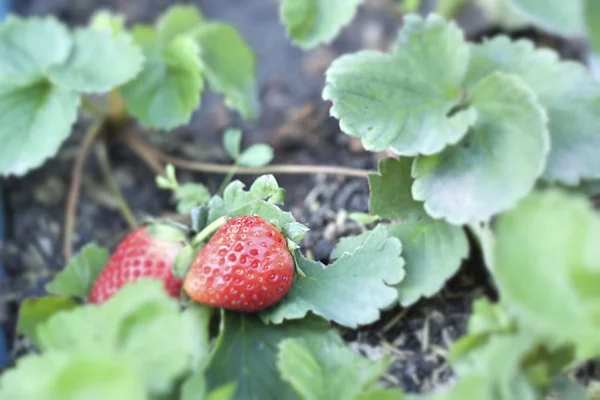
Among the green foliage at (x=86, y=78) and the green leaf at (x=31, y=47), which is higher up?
the green leaf at (x=31, y=47)

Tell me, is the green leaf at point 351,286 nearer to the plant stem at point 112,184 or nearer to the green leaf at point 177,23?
the plant stem at point 112,184

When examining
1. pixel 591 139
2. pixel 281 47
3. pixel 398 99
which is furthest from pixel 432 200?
pixel 281 47

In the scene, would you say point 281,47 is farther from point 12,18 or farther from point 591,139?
point 591,139

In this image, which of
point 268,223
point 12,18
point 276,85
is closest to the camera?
point 268,223

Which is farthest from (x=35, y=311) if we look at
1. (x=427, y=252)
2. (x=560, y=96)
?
(x=560, y=96)

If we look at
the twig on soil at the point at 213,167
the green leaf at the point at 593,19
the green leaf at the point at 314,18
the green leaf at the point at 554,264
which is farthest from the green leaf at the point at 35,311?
the green leaf at the point at 593,19

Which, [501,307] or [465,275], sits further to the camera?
[465,275]

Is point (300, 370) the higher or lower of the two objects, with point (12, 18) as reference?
lower
